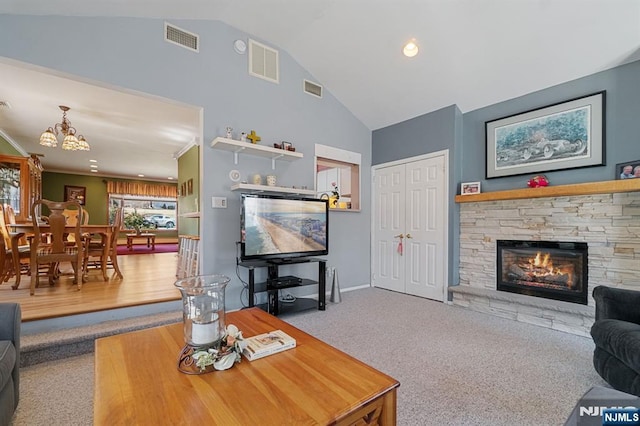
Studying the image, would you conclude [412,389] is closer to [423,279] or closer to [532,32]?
[423,279]

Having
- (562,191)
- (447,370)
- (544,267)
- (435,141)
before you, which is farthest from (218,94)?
(544,267)

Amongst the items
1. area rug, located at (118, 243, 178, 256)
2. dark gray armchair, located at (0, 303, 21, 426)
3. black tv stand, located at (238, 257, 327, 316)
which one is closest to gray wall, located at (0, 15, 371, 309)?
black tv stand, located at (238, 257, 327, 316)

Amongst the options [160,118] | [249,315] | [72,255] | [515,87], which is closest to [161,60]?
[160,118]

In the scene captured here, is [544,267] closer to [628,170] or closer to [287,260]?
[628,170]

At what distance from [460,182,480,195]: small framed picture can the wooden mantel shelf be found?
0.12m

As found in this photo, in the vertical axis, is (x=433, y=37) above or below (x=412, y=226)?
above

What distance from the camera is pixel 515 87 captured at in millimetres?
3389

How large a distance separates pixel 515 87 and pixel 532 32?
0.65 metres

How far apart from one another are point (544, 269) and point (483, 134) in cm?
185

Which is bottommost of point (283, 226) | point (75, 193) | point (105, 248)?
point (105, 248)

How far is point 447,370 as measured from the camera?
2086mm

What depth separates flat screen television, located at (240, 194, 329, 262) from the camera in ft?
10.0

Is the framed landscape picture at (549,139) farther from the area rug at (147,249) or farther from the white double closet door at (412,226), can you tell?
the area rug at (147,249)

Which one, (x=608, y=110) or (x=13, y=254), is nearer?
(x=608, y=110)
